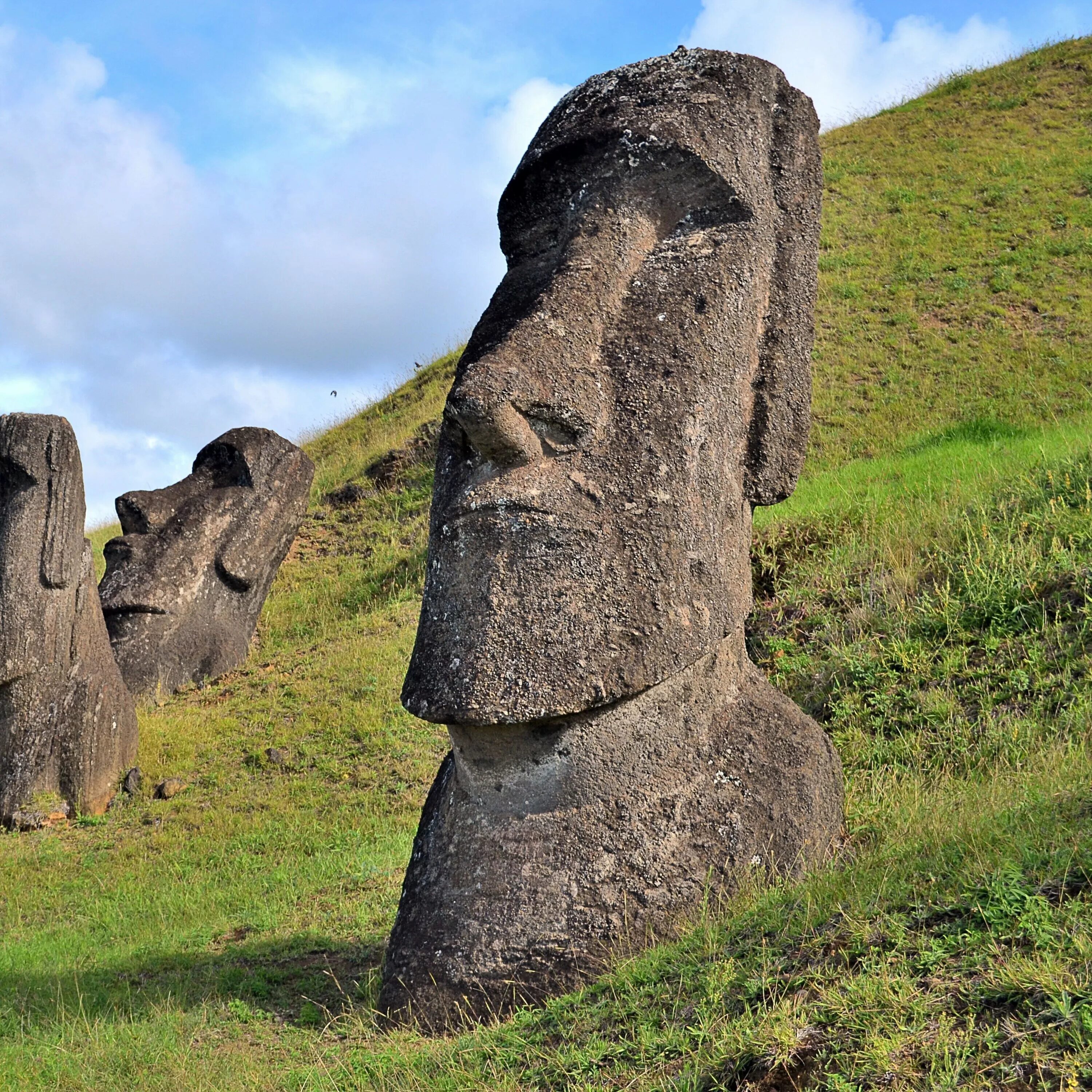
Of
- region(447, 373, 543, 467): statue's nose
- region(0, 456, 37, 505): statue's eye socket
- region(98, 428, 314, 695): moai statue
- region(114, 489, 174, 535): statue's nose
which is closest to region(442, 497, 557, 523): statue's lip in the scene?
region(447, 373, 543, 467): statue's nose

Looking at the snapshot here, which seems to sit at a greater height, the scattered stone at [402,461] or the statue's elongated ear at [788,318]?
the scattered stone at [402,461]

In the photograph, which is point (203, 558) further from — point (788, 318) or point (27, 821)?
point (788, 318)

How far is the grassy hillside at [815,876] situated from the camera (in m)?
2.93

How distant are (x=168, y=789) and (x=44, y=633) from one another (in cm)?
151

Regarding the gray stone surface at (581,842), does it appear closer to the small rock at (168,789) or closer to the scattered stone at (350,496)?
the small rock at (168,789)

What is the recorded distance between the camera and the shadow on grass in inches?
175

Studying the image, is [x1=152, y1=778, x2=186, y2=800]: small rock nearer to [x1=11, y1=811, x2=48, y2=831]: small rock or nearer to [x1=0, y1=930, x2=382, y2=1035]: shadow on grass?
[x1=11, y1=811, x2=48, y2=831]: small rock

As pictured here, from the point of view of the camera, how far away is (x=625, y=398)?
4344 mm

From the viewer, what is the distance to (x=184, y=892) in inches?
287

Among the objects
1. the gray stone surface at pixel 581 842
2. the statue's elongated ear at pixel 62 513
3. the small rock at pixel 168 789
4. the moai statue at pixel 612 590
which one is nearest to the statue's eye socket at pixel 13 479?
the statue's elongated ear at pixel 62 513

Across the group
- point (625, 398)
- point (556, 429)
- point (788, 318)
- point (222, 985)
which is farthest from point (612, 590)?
point (222, 985)

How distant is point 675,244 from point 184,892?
4819mm

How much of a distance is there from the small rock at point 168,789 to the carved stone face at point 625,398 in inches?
240

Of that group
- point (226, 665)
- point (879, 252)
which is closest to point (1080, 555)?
point (226, 665)
